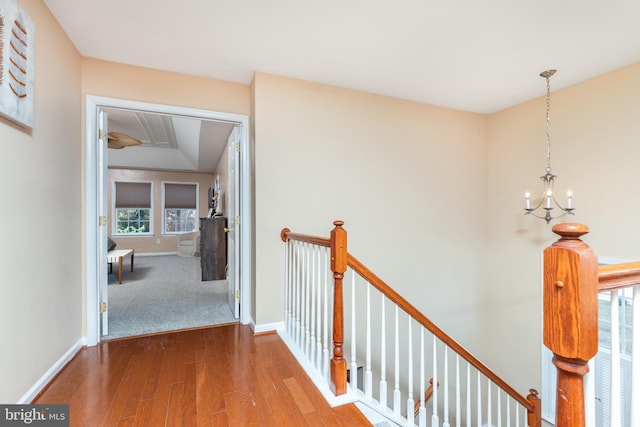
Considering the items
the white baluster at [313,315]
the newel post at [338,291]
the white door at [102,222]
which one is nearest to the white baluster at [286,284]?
the white baluster at [313,315]

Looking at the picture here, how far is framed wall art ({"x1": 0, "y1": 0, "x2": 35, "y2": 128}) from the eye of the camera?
1.39 meters

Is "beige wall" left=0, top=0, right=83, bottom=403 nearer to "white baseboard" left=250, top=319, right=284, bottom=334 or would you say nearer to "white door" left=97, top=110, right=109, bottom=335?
"white door" left=97, top=110, right=109, bottom=335

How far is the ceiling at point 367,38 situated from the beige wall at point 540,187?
34cm

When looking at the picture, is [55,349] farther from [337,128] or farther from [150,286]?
[337,128]

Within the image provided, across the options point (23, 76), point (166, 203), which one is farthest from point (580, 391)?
point (166, 203)

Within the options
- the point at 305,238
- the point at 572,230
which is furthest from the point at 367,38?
the point at 572,230

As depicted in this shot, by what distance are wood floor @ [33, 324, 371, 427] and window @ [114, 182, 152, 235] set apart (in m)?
6.28

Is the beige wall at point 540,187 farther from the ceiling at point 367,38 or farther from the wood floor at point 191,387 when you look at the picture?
the wood floor at point 191,387

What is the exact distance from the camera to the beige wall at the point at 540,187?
2631 millimetres

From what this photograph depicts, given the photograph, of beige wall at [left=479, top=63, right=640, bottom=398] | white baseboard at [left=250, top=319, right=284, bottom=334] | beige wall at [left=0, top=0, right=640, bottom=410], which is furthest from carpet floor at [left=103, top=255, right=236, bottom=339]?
beige wall at [left=479, top=63, right=640, bottom=398]

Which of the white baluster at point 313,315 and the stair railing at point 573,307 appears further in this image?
the white baluster at point 313,315

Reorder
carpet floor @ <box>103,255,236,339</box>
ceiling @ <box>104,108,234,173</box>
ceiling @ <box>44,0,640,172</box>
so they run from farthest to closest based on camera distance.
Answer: ceiling @ <box>104,108,234,173</box> < carpet floor @ <box>103,255,236,339</box> < ceiling @ <box>44,0,640,172</box>

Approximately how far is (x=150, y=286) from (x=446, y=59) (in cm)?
482

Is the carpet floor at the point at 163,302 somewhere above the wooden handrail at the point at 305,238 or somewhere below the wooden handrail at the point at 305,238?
below
